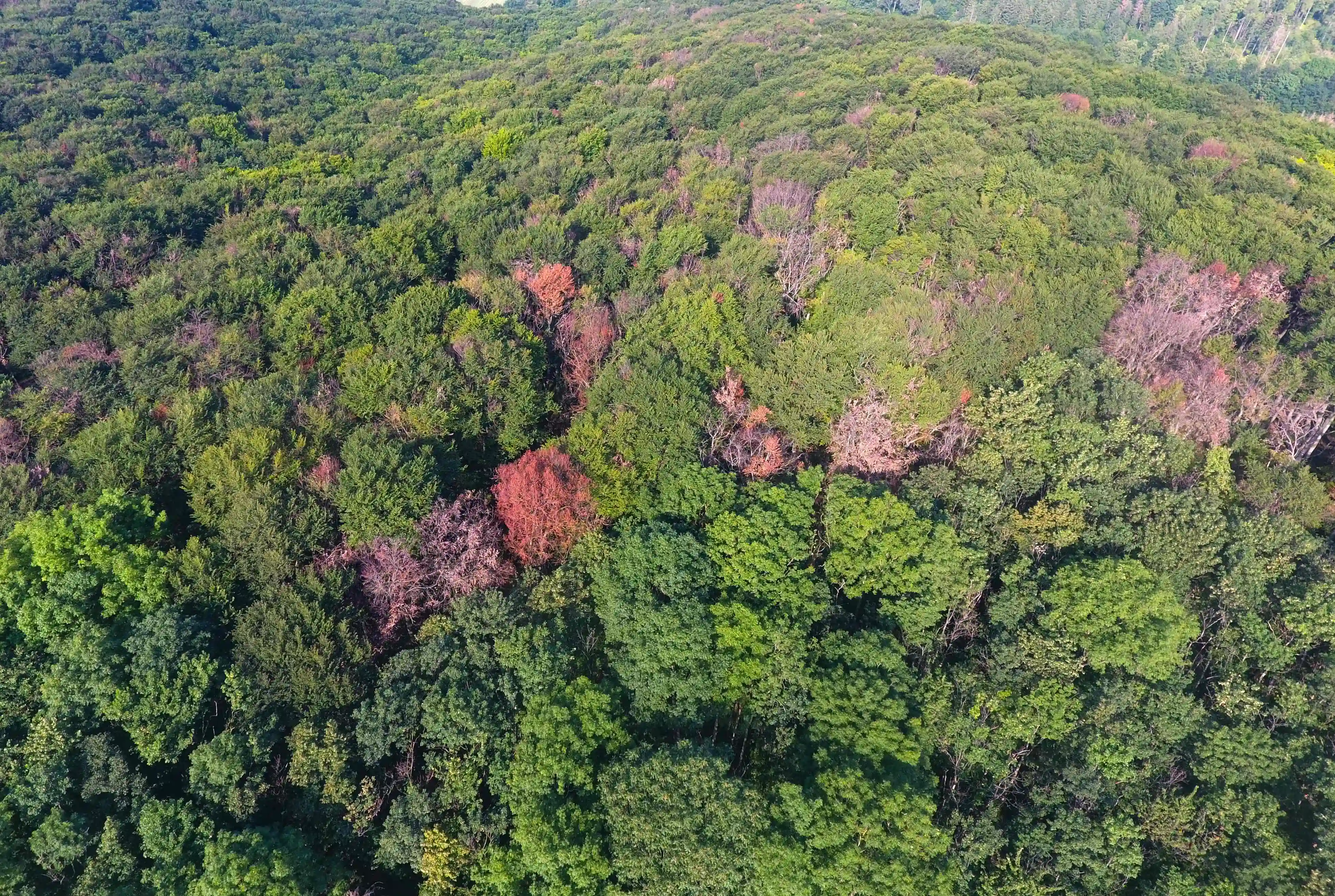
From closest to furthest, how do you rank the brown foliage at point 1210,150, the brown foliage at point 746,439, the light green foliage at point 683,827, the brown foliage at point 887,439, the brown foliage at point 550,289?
1. the light green foliage at point 683,827
2. the brown foliage at point 746,439
3. the brown foliage at point 887,439
4. the brown foliage at point 550,289
5. the brown foliage at point 1210,150

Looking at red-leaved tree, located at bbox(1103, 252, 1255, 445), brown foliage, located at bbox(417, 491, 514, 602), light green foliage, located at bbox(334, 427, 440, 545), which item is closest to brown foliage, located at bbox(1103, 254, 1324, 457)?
red-leaved tree, located at bbox(1103, 252, 1255, 445)

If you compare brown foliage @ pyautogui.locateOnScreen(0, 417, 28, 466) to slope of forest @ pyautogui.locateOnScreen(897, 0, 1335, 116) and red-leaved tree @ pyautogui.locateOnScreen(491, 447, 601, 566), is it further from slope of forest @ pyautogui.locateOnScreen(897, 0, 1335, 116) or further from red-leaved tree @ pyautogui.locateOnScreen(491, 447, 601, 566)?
slope of forest @ pyautogui.locateOnScreen(897, 0, 1335, 116)

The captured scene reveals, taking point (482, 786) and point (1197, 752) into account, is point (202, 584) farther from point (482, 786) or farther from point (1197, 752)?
point (1197, 752)

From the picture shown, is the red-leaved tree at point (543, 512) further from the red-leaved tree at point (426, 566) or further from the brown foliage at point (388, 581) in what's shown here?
the brown foliage at point (388, 581)

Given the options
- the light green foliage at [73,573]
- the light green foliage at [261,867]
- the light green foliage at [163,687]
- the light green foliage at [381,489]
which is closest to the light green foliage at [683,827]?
the light green foliage at [261,867]

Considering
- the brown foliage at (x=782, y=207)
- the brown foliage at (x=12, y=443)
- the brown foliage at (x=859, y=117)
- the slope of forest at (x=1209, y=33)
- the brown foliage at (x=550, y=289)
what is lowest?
the brown foliage at (x=12, y=443)

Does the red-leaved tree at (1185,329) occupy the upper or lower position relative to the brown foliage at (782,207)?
lower

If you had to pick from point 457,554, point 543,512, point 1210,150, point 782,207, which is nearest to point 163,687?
point 457,554
